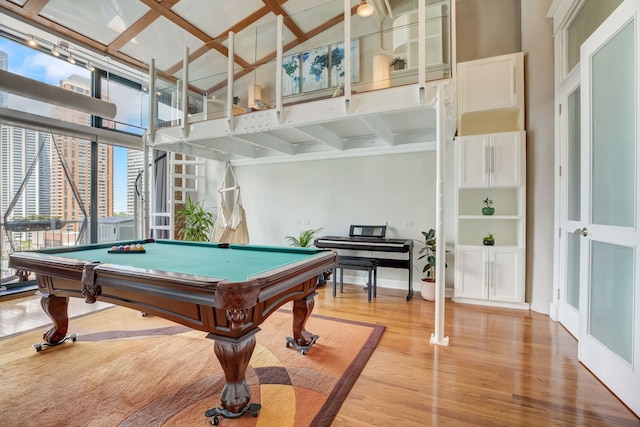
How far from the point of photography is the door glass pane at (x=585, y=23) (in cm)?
238

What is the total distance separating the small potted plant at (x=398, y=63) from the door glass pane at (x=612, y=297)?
7.64ft

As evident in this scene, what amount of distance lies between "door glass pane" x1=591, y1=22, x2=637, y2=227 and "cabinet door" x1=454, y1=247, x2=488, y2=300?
65.8 inches

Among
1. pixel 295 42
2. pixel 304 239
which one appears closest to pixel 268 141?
pixel 295 42

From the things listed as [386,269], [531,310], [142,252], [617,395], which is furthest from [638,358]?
[142,252]

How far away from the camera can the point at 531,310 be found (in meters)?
3.55

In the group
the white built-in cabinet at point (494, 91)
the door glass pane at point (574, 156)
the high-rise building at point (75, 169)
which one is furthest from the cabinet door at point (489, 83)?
the high-rise building at point (75, 169)

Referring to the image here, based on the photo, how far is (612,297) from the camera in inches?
79.1

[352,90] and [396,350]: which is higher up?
[352,90]

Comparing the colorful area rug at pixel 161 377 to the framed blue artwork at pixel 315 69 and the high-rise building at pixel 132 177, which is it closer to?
the framed blue artwork at pixel 315 69

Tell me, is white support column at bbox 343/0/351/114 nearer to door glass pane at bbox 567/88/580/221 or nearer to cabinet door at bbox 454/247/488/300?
door glass pane at bbox 567/88/580/221

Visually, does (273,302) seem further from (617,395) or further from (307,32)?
(307,32)

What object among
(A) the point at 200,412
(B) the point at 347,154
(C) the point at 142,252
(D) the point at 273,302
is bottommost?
(A) the point at 200,412

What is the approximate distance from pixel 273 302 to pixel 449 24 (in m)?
3.20

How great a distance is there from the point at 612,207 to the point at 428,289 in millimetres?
2282
